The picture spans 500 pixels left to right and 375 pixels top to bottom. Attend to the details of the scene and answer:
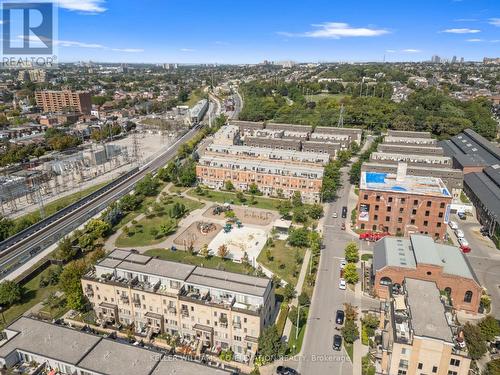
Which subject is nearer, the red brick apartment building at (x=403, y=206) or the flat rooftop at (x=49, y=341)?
the flat rooftop at (x=49, y=341)

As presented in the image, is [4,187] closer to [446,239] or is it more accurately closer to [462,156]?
[446,239]

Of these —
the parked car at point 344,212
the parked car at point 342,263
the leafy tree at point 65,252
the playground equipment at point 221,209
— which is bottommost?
the leafy tree at point 65,252

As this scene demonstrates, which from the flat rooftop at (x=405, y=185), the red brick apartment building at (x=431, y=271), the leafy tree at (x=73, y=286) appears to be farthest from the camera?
the flat rooftop at (x=405, y=185)

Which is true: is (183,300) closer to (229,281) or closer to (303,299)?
(229,281)

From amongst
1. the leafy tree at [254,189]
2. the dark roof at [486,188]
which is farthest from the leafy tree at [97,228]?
the dark roof at [486,188]

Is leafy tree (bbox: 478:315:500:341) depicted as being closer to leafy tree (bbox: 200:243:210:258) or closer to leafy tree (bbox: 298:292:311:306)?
leafy tree (bbox: 298:292:311:306)

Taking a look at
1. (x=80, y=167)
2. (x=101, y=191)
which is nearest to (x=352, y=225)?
(x=101, y=191)

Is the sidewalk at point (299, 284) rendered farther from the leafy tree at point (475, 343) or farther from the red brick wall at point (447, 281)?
the leafy tree at point (475, 343)
